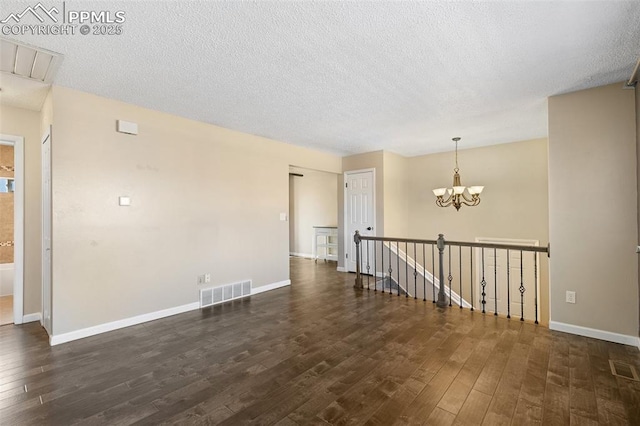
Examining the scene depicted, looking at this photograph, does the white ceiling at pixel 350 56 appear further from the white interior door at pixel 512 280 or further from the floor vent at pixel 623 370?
the white interior door at pixel 512 280

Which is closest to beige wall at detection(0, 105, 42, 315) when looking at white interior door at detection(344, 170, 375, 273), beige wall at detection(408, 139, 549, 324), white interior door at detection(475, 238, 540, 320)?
white interior door at detection(344, 170, 375, 273)

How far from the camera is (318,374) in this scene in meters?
2.34

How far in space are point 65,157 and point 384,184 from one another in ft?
16.3

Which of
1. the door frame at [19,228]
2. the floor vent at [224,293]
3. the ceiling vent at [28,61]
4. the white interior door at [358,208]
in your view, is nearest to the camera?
the ceiling vent at [28,61]

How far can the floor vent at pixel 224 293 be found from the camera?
414 centimetres

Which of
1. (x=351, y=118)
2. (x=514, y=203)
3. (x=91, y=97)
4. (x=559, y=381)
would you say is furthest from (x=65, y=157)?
(x=514, y=203)

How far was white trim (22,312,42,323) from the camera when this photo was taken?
355 cm

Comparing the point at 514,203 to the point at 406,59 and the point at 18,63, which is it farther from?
the point at 18,63

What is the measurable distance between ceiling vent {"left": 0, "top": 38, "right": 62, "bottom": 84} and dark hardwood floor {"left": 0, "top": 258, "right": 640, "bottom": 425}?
2620 millimetres

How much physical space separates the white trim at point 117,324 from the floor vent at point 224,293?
0.44 ft

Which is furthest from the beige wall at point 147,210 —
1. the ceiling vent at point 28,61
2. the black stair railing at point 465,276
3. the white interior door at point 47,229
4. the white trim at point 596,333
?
the white trim at point 596,333

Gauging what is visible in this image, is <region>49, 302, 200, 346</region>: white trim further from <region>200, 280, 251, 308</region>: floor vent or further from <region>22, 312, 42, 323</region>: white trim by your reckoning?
<region>22, 312, 42, 323</region>: white trim

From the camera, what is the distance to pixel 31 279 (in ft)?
11.7

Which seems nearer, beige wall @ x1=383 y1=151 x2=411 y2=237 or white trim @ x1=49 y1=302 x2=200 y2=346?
white trim @ x1=49 y1=302 x2=200 y2=346
